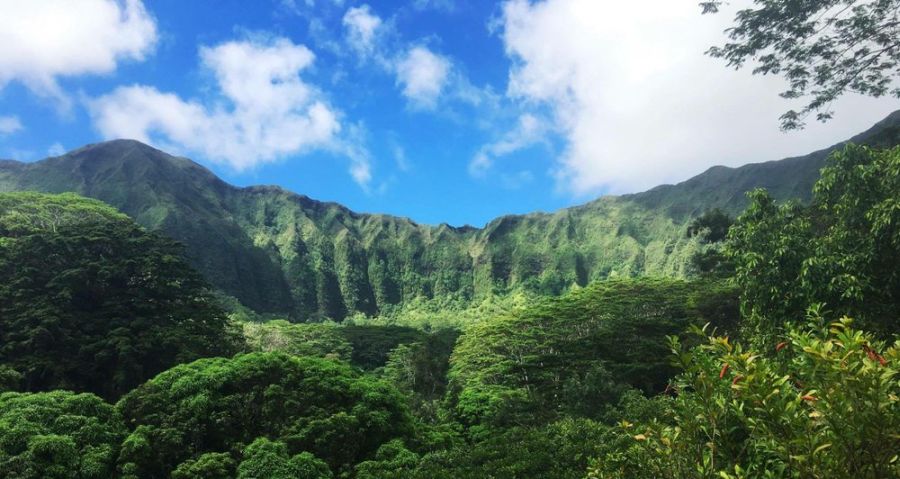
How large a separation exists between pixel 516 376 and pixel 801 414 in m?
33.3

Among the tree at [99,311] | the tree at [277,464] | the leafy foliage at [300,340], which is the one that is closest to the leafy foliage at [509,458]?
the tree at [277,464]

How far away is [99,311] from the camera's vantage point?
97.7 feet

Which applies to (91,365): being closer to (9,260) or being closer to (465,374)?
(9,260)

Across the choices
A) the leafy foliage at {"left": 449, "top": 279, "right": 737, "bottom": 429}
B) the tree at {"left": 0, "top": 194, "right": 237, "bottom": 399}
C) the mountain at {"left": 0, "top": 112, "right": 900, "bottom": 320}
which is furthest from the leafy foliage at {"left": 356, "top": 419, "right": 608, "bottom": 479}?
the mountain at {"left": 0, "top": 112, "right": 900, "bottom": 320}

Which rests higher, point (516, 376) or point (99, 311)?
point (99, 311)

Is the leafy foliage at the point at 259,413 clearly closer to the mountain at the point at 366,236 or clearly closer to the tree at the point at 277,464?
the tree at the point at 277,464

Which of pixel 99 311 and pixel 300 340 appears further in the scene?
pixel 300 340

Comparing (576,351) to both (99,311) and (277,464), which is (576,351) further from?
(99,311)

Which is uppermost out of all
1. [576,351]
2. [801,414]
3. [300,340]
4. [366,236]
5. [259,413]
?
[366,236]

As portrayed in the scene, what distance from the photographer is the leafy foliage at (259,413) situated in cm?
1590

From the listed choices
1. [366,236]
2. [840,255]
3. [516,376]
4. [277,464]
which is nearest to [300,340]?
[516,376]

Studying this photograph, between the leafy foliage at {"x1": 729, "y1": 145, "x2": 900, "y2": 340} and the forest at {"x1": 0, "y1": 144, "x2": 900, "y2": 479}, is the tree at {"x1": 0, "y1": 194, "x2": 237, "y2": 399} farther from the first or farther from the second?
the leafy foliage at {"x1": 729, "y1": 145, "x2": 900, "y2": 340}

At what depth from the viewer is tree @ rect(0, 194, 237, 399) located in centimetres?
2545

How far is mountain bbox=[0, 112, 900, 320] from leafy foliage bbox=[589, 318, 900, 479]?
10697 centimetres
